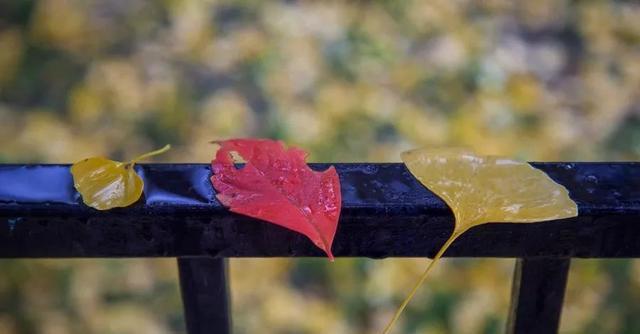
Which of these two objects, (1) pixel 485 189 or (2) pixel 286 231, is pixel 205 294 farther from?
(1) pixel 485 189

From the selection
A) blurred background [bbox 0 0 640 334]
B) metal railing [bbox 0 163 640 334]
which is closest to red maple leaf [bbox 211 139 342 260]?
metal railing [bbox 0 163 640 334]

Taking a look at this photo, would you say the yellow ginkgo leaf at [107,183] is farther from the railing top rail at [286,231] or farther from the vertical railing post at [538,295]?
the vertical railing post at [538,295]

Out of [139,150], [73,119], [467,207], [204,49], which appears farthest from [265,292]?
[467,207]

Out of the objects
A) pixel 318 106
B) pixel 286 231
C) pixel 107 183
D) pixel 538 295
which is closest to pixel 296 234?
pixel 286 231

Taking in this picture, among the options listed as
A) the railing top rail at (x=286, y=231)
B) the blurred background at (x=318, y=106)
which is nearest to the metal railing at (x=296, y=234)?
the railing top rail at (x=286, y=231)

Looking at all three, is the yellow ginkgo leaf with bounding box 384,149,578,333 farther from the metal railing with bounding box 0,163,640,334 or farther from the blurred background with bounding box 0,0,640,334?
the blurred background with bounding box 0,0,640,334

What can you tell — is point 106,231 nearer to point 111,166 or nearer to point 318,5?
point 111,166
